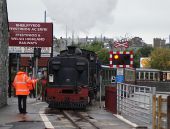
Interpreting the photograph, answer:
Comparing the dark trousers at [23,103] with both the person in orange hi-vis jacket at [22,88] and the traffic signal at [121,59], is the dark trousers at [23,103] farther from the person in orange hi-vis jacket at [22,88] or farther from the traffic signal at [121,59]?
the traffic signal at [121,59]

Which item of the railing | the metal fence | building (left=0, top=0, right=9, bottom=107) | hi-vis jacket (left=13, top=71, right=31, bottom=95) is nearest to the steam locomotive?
building (left=0, top=0, right=9, bottom=107)

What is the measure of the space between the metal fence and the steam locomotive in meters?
2.35

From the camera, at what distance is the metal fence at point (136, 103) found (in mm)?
14500

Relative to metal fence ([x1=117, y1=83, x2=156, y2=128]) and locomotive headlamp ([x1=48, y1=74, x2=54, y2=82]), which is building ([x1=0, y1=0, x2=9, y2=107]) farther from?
metal fence ([x1=117, y1=83, x2=156, y2=128])

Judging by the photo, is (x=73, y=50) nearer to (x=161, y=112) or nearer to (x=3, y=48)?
(x=3, y=48)

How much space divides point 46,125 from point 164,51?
95.6 m

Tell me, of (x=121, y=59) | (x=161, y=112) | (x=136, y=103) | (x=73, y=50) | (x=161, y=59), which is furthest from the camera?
(x=161, y=59)

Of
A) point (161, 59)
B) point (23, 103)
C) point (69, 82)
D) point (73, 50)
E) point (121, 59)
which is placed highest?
point (161, 59)

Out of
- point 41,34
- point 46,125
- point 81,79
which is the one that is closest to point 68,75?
point 81,79

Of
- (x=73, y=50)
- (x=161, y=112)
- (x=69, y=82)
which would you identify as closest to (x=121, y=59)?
(x=69, y=82)

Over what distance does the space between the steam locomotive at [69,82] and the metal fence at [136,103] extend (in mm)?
2345

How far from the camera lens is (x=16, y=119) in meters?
16.7

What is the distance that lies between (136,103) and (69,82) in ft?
20.2

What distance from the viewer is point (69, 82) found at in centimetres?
2250
